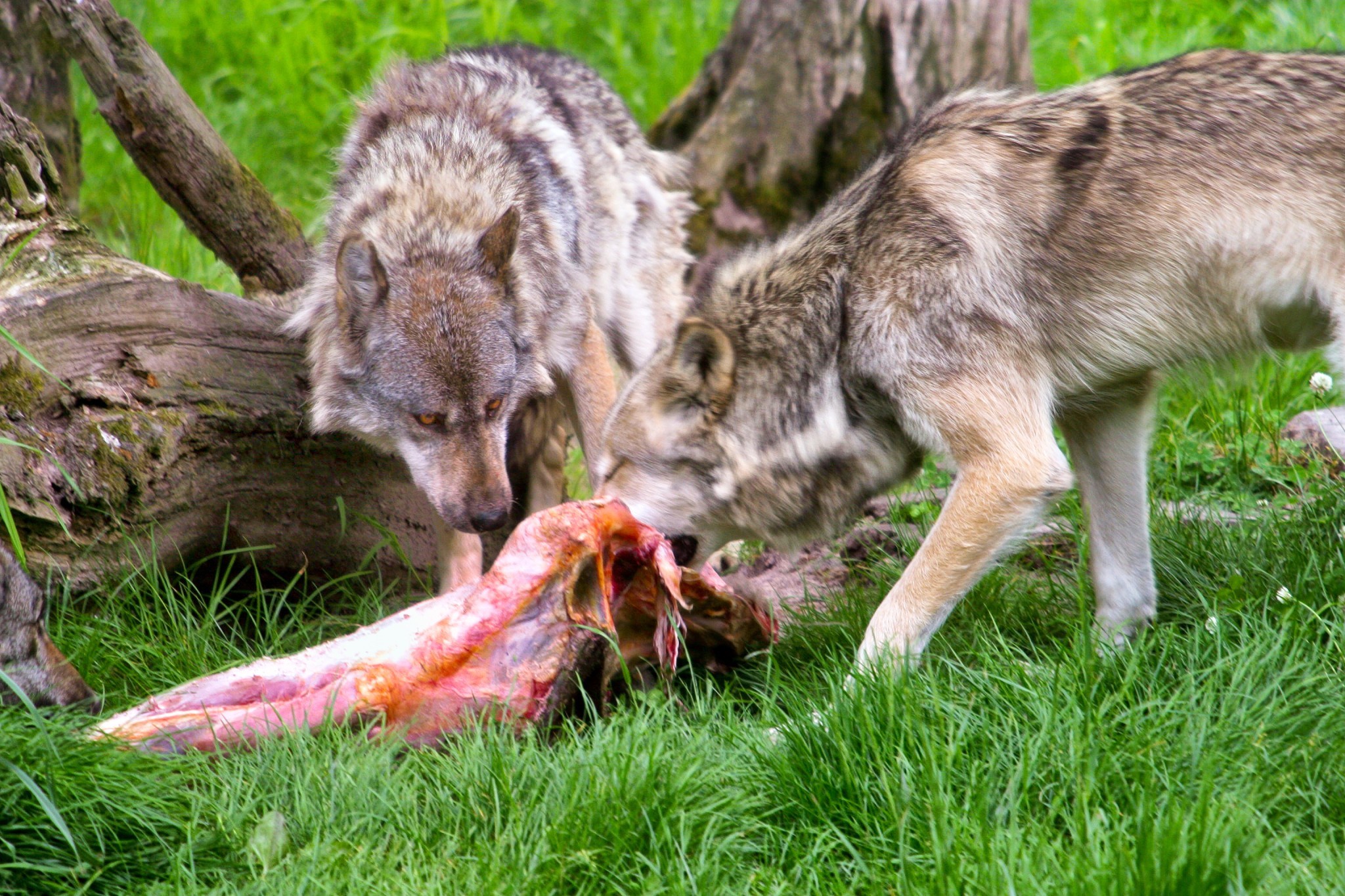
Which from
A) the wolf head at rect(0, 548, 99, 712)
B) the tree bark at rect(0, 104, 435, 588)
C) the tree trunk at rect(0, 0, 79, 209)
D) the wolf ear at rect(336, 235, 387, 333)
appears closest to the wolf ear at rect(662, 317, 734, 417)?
the wolf ear at rect(336, 235, 387, 333)

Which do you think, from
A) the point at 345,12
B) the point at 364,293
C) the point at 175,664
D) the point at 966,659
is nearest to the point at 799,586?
the point at 966,659

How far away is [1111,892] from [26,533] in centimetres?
307

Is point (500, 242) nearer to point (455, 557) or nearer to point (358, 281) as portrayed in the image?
point (358, 281)

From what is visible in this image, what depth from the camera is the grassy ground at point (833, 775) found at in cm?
236

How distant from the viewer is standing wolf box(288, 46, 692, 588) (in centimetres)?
400

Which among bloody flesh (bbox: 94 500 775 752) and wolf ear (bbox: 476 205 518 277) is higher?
wolf ear (bbox: 476 205 518 277)

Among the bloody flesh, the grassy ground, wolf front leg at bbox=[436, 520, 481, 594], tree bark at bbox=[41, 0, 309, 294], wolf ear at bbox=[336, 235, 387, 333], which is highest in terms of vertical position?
tree bark at bbox=[41, 0, 309, 294]

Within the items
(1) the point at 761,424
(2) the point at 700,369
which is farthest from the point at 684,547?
(2) the point at 700,369

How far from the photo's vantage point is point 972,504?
3.14m

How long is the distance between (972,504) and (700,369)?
2.98 feet

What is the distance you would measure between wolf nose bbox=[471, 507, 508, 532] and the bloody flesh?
770mm

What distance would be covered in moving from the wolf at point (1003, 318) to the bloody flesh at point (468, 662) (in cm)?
54

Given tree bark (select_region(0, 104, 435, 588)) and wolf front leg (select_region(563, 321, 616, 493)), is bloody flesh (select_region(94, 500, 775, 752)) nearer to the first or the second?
tree bark (select_region(0, 104, 435, 588))

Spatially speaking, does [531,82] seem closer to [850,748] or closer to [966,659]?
[966,659]
